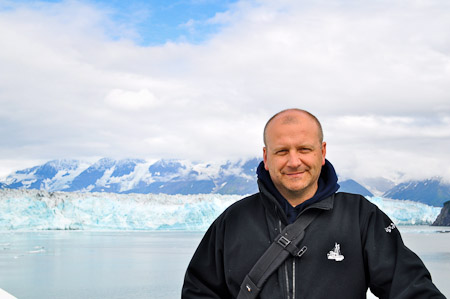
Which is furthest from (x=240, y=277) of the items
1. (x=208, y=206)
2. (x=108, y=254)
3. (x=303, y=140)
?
(x=208, y=206)

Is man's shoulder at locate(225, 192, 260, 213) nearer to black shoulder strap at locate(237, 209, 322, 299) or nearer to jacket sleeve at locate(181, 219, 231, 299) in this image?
jacket sleeve at locate(181, 219, 231, 299)

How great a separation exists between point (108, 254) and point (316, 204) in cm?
2876

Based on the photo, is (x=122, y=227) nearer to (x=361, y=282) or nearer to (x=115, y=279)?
(x=115, y=279)

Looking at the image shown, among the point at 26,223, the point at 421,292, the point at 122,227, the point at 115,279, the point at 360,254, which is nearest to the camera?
the point at 421,292

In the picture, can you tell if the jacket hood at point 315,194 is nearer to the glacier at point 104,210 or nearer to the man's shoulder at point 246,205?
the man's shoulder at point 246,205

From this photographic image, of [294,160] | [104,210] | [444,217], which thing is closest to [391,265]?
[294,160]

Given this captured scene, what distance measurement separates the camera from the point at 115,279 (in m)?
19.5

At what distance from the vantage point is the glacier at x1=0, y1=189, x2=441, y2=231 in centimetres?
4012

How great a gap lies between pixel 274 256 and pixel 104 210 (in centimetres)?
4325

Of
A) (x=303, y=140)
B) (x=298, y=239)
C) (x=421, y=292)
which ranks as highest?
(x=303, y=140)

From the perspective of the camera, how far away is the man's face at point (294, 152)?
1.81m

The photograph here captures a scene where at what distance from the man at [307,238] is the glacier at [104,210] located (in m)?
39.5

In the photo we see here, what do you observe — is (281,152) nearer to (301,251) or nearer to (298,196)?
(298,196)

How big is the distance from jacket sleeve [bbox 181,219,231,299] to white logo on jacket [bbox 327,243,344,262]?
401 mm
